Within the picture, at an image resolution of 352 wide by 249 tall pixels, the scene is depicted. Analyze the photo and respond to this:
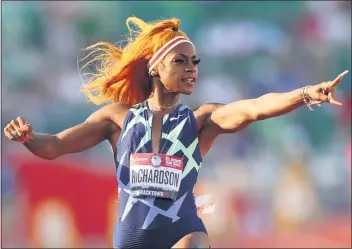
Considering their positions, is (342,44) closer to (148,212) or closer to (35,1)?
(35,1)

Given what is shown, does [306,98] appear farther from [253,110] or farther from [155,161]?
[155,161]

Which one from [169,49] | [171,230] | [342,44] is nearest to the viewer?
[171,230]

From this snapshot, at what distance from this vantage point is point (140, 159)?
4492mm

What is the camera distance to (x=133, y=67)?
5082 millimetres

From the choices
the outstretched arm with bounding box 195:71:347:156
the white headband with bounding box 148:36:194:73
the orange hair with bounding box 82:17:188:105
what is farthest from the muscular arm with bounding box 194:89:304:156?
the orange hair with bounding box 82:17:188:105

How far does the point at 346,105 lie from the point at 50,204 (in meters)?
3.43

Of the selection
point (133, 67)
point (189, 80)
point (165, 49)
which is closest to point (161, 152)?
point (189, 80)

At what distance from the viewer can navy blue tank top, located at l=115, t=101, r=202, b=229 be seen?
4438 millimetres

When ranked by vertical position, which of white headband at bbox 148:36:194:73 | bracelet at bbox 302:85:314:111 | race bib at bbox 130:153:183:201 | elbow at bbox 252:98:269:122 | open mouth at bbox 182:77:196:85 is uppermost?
white headband at bbox 148:36:194:73

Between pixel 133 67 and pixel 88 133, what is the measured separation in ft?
1.81

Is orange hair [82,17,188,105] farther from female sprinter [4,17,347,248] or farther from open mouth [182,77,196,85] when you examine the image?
open mouth [182,77,196,85]

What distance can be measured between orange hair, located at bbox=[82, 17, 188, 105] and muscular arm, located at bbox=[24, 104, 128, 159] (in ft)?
0.96

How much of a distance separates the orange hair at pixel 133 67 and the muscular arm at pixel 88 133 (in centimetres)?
29

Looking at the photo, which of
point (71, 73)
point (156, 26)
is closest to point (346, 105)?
point (71, 73)
